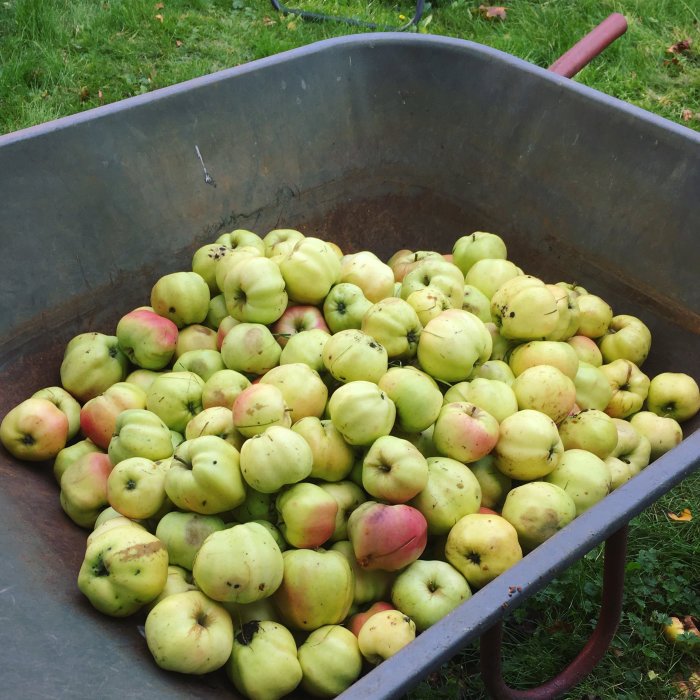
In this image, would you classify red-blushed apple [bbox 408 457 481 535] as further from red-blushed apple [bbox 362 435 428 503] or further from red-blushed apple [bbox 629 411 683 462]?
red-blushed apple [bbox 629 411 683 462]

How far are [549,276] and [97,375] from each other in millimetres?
1489

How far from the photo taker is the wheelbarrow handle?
2430 millimetres

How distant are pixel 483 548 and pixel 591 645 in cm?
29

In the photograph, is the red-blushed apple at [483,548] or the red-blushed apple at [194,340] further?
the red-blushed apple at [194,340]

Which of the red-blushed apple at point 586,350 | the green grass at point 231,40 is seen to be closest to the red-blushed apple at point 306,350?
the red-blushed apple at point 586,350

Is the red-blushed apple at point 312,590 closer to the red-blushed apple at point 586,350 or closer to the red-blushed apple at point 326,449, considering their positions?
the red-blushed apple at point 326,449

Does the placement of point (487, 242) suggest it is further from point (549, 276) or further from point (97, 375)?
point (97, 375)

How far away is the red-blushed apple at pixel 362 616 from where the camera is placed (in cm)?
158

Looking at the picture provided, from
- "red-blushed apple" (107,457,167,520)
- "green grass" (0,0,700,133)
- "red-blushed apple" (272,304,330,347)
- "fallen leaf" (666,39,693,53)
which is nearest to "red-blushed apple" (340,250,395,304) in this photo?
"red-blushed apple" (272,304,330,347)

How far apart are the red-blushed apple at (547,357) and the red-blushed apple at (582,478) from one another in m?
0.29

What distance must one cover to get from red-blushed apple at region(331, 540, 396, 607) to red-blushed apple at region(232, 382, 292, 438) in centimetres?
31

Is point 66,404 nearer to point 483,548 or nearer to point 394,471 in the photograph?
point 394,471

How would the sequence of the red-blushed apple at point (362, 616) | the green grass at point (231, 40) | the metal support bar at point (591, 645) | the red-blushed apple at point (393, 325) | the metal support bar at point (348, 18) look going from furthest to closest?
the metal support bar at point (348, 18) → the green grass at point (231, 40) → the red-blushed apple at point (393, 325) → the red-blushed apple at point (362, 616) → the metal support bar at point (591, 645)

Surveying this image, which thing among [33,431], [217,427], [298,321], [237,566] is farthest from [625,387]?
[33,431]
